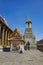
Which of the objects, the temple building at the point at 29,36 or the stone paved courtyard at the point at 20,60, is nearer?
the stone paved courtyard at the point at 20,60

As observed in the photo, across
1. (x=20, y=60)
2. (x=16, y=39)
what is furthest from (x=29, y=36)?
(x=20, y=60)

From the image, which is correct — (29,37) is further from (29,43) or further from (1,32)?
(1,32)

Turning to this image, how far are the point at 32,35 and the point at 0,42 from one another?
1365 cm

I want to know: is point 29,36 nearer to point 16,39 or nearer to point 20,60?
point 16,39

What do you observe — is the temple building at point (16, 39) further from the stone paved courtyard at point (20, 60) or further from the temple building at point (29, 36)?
the temple building at point (29, 36)

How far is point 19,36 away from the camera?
30.6 meters

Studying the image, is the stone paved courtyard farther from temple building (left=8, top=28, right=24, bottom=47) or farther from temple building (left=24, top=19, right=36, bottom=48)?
temple building (left=24, top=19, right=36, bottom=48)

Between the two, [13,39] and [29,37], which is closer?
[13,39]

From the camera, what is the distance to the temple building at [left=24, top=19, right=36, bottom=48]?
45.1 metres

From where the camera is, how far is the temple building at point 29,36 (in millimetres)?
45122

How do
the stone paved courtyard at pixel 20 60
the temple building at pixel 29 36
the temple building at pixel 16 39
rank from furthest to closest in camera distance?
the temple building at pixel 29 36
the temple building at pixel 16 39
the stone paved courtyard at pixel 20 60

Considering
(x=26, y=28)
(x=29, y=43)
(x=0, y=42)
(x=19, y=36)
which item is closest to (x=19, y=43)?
(x=19, y=36)

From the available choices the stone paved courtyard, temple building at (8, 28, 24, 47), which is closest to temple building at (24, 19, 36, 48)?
temple building at (8, 28, 24, 47)

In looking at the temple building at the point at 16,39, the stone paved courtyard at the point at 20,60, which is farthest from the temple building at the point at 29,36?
the stone paved courtyard at the point at 20,60
